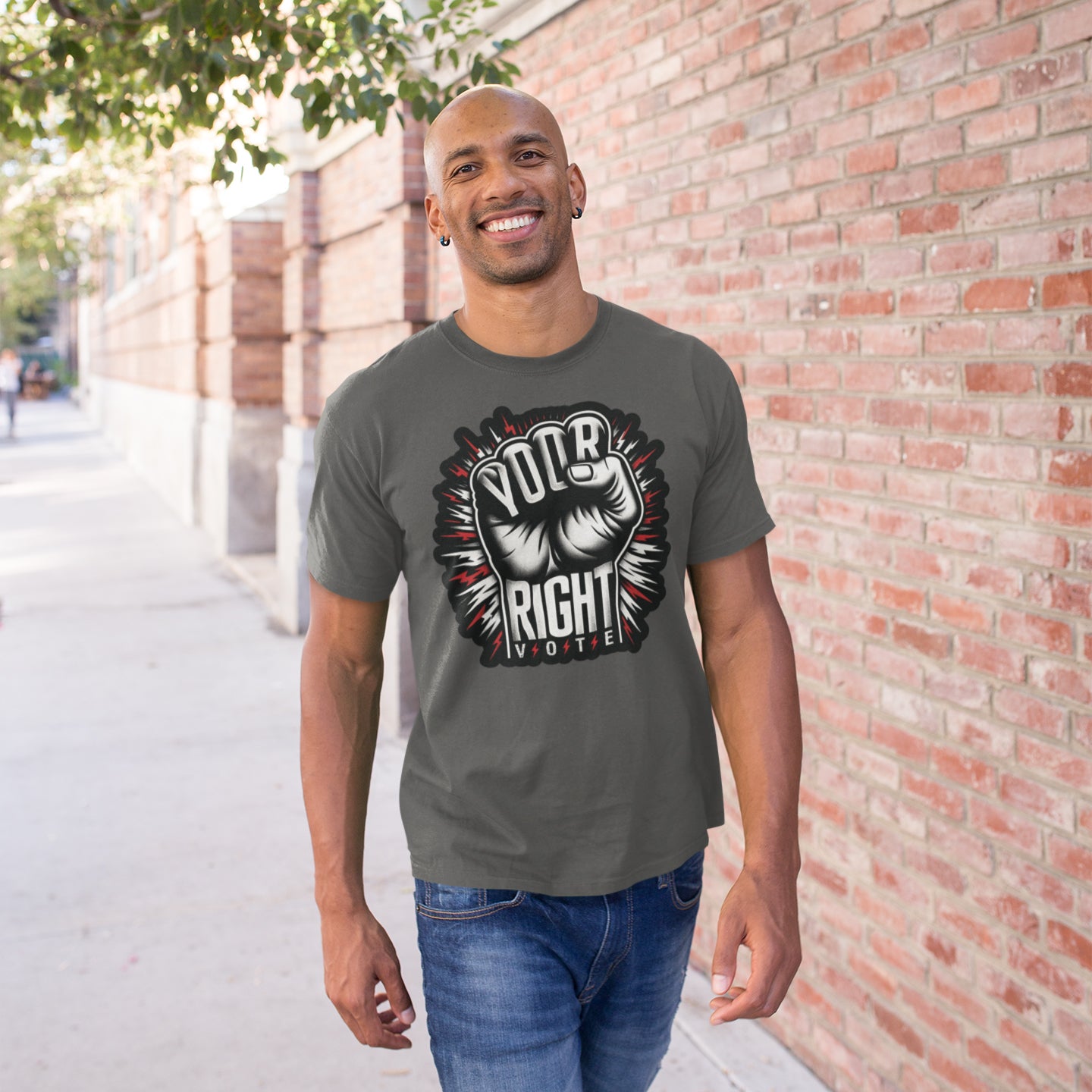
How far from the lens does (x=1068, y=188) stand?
2689 millimetres

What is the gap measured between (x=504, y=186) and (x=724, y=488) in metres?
0.60

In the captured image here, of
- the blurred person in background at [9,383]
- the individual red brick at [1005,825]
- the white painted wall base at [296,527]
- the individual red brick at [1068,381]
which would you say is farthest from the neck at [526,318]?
the blurred person in background at [9,383]

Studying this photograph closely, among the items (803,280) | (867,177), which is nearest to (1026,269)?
(867,177)

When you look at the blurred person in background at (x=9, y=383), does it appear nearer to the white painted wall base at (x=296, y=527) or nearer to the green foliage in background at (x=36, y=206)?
the green foliage in background at (x=36, y=206)

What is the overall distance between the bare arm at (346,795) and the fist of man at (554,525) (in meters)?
0.26

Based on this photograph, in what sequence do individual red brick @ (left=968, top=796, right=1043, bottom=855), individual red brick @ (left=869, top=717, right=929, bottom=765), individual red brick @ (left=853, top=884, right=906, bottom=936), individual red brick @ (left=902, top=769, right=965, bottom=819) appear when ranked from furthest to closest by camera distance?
individual red brick @ (left=853, top=884, right=906, bottom=936) → individual red brick @ (left=869, top=717, right=929, bottom=765) → individual red brick @ (left=902, top=769, right=965, bottom=819) → individual red brick @ (left=968, top=796, right=1043, bottom=855)

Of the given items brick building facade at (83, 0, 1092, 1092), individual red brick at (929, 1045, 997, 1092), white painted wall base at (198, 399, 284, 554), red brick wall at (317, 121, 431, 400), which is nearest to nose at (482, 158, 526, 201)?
brick building facade at (83, 0, 1092, 1092)

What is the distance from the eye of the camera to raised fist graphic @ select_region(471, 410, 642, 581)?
2.06 m

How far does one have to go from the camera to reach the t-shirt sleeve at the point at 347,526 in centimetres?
207

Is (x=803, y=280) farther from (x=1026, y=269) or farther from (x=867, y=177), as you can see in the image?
(x=1026, y=269)

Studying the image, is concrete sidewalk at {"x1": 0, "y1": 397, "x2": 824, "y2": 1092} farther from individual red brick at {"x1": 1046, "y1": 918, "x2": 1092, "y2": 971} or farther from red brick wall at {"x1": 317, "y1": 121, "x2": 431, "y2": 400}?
red brick wall at {"x1": 317, "y1": 121, "x2": 431, "y2": 400}

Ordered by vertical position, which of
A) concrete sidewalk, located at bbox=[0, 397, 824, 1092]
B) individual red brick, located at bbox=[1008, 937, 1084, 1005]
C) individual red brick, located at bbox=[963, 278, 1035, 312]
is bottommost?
concrete sidewalk, located at bbox=[0, 397, 824, 1092]

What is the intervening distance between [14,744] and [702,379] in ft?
19.5

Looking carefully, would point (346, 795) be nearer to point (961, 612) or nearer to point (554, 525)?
point (554, 525)
